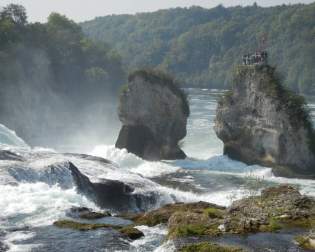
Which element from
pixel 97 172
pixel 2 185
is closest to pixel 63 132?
pixel 97 172

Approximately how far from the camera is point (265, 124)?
5747 centimetres

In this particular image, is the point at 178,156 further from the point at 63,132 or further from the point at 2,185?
the point at 63,132

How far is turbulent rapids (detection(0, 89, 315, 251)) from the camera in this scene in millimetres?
24438

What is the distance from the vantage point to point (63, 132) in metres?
97.1

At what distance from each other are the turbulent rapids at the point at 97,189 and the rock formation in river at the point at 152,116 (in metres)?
2.33

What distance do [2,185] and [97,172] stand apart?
9.46m

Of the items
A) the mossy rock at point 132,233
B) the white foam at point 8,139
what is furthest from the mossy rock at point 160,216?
the white foam at point 8,139

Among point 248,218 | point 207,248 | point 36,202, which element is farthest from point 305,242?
point 36,202

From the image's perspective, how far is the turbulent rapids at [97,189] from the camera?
2444 centimetres

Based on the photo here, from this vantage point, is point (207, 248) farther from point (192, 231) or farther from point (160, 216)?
point (160, 216)

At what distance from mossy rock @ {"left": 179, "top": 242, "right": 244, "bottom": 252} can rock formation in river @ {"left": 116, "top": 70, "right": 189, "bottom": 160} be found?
4329 centimetres

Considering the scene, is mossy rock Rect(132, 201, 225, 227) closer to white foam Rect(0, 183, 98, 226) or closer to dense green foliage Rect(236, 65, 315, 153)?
white foam Rect(0, 183, 98, 226)

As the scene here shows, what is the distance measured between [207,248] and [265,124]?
38.4 metres

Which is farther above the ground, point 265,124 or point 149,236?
point 265,124
